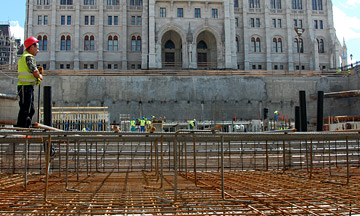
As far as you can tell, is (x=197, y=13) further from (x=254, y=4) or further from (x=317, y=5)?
(x=317, y=5)

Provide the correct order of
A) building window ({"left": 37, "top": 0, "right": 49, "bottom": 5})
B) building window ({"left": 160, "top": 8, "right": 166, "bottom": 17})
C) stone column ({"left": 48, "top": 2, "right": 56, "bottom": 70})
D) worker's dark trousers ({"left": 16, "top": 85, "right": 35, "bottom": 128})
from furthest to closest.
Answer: building window ({"left": 37, "top": 0, "right": 49, "bottom": 5}), stone column ({"left": 48, "top": 2, "right": 56, "bottom": 70}), building window ({"left": 160, "top": 8, "right": 166, "bottom": 17}), worker's dark trousers ({"left": 16, "top": 85, "right": 35, "bottom": 128})

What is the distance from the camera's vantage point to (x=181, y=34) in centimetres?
4856

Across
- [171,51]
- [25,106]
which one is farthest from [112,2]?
[25,106]

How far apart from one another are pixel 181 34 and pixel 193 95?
39.3 feet

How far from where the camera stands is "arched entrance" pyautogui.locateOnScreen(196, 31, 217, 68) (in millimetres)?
51656

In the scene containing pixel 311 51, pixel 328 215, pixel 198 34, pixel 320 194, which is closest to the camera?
pixel 328 215

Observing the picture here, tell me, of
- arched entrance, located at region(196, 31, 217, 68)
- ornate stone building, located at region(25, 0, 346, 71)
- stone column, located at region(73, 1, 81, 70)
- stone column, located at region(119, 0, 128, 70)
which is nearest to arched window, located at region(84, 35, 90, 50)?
ornate stone building, located at region(25, 0, 346, 71)

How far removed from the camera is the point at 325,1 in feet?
191

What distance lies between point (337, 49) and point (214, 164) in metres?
52.8

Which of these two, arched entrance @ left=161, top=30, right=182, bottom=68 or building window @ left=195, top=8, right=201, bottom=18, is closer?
building window @ left=195, top=8, right=201, bottom=18

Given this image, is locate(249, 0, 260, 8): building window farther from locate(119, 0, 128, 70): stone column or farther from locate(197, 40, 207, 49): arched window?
locate(119, 0, 128, 70): stone column

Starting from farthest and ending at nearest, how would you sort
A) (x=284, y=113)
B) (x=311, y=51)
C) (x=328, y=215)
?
1. (x=311, y=51)
2. (x=284, y=113)
3. (x=328, y=215)

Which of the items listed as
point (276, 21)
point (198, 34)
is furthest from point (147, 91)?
point (276, 21)

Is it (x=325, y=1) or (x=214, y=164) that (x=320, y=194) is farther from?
(x=325, y=1)
